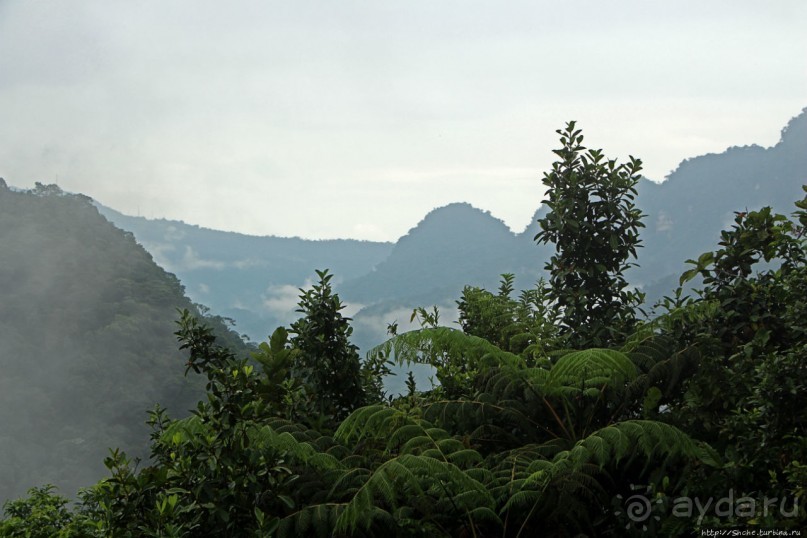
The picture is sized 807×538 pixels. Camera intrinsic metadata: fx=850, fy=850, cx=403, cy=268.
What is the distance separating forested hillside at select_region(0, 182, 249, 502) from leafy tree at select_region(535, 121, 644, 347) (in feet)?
163

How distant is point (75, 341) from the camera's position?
70.5 metres

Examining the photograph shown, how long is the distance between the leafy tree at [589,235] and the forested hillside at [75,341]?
4959 centimetres

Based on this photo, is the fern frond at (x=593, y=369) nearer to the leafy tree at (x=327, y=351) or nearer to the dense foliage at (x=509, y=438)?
the dense foliage at (x=509, y=438)

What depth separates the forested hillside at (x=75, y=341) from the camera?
59500mm

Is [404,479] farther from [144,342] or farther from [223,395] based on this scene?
[144,342]

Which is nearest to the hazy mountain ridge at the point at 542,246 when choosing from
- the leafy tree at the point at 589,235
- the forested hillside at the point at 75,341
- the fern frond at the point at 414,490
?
the forested hillside at the point at 75,341

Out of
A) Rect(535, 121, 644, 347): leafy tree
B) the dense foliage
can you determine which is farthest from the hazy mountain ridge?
the dense foliage

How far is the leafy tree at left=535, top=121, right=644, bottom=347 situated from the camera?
672cm

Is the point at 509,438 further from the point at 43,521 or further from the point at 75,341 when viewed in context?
the point at 75,341

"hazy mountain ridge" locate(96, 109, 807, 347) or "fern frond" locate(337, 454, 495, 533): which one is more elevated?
"hazy mountain ridge" locate(96, 109, 807, 347)

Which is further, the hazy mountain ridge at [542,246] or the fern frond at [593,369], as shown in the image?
the hazy mountain ridge at [542,246]

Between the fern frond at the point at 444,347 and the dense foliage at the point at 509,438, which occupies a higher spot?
the fern frond at the point at 444,347

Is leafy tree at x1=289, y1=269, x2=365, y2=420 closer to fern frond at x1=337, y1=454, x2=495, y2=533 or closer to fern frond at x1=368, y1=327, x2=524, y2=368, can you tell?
fern frond at x1=368, y1=327, x2=524, y2=368

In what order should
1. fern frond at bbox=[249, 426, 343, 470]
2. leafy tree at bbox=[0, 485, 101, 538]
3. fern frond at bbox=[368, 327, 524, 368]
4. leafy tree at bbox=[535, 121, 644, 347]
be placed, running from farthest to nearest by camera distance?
leafy tree at bbox=[535, 121, 644, 347] → fern frond at bbox=[368, 327, 524, 368] → leafy tree at bbox=[0, 485, 101, 538] → fern frond at bbox=[249, 426, 343, 470]
